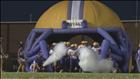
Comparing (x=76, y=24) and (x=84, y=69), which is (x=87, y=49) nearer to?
(x=84, y=69)

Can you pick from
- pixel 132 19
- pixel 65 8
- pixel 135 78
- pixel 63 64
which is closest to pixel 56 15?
pixel 65 8

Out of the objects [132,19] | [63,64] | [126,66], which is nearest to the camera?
[63,64]

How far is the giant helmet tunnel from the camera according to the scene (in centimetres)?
2744

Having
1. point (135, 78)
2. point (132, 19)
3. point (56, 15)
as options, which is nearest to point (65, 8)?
point (56, 15)

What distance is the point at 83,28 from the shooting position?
90.8 ft

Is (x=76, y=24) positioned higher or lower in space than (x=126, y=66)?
higher

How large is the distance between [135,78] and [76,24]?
13283 mm

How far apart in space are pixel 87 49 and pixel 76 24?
3.58m

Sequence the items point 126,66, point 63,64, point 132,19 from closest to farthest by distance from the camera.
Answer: point 63,64 → point 126,66 → point 132,19

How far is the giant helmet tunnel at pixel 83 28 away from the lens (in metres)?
27.4

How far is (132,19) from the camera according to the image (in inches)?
1758

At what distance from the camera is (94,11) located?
28.2 m

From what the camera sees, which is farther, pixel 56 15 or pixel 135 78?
pixel 56 15

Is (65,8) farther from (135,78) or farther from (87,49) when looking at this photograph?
(135,78)
